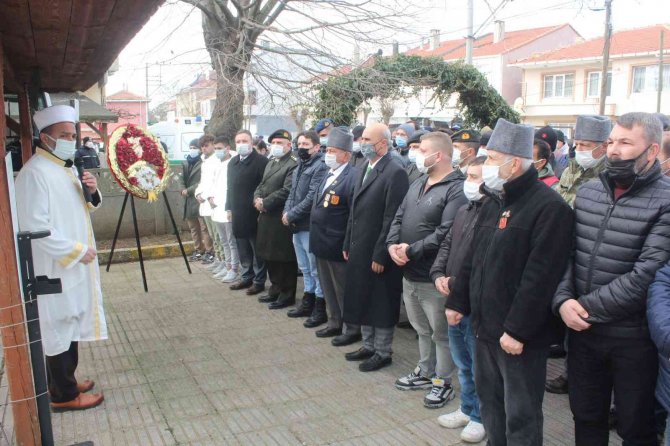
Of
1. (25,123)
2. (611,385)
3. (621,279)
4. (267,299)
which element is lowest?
(267,299)

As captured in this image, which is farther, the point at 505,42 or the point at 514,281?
the point at 505,42

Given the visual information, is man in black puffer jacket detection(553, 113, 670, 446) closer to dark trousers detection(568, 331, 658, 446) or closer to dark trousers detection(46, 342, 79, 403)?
dark trousers detection(568, 331, 658, 446)

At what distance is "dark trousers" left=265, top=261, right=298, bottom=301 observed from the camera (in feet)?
24.5

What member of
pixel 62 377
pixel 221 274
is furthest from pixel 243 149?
pixel 62 377

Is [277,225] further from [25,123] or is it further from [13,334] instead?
[13,334]

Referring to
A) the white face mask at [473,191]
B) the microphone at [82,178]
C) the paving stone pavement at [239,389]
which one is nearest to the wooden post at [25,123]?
the microphone at [82,178]

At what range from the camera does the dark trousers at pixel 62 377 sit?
14.6 feet

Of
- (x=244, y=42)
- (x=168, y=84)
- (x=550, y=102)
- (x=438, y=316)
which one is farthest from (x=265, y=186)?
(x=550, y=102)

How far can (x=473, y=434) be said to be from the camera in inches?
158

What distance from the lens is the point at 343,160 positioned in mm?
6145

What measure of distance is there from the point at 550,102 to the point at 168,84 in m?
33.7

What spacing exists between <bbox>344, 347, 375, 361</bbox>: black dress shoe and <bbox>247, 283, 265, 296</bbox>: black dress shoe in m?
2.68

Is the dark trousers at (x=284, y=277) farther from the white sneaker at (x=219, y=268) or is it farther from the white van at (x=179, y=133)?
the white van at (x=179, y=133)

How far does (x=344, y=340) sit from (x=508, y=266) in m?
3.04
